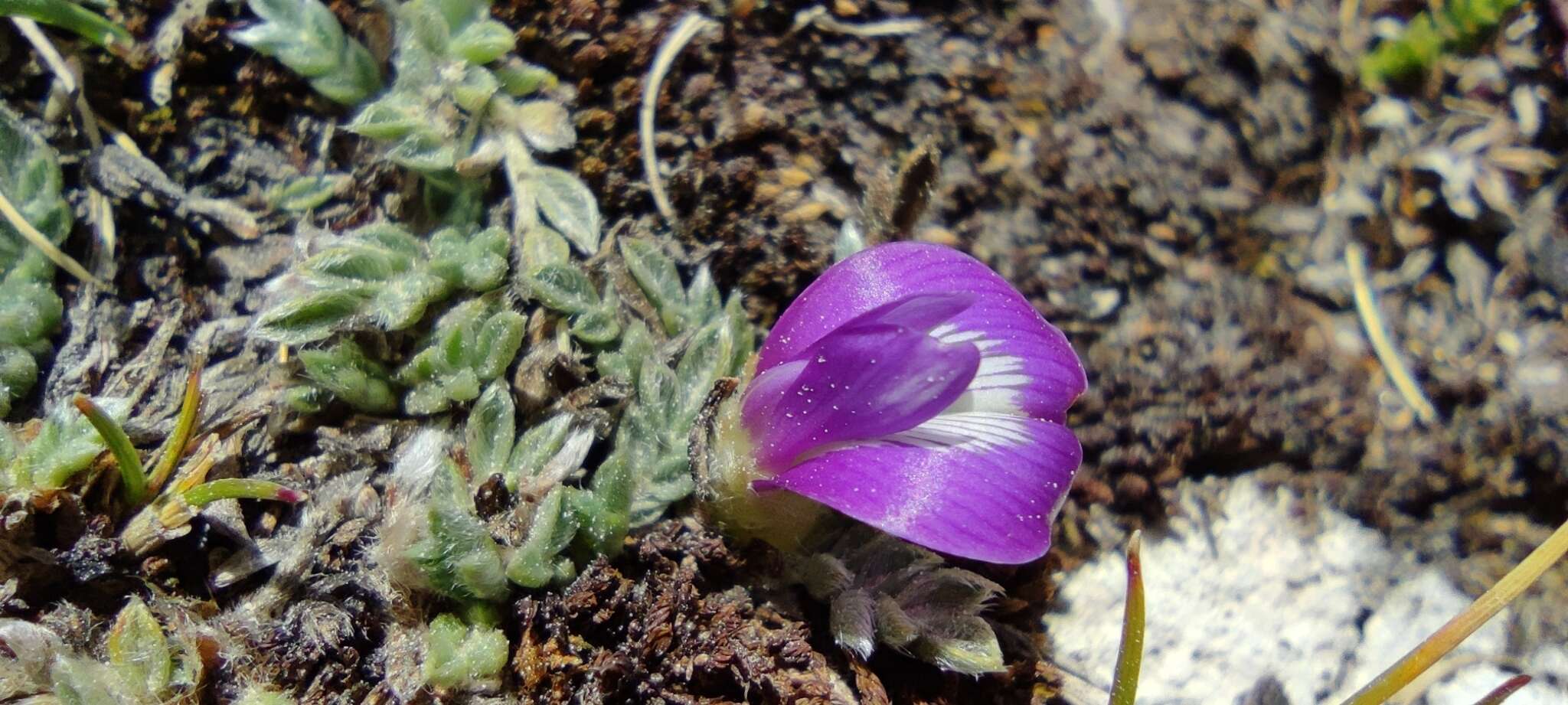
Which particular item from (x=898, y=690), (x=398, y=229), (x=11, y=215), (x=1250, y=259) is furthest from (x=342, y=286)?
(x=1250, y=259)

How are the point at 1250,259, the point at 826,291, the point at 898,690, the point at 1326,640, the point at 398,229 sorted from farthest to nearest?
the point at 1250,259 → the point at 1326,640 → the point at 398,229 → the point at 898,690 → the point at 826,291

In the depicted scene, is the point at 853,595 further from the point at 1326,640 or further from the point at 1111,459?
the point at 1326,640

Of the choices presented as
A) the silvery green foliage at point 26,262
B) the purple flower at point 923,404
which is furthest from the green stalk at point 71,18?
the purple flower at point 923,404

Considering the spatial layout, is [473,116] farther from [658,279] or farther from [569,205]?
[658,279]

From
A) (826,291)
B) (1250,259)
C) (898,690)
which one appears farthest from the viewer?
(1250,259)

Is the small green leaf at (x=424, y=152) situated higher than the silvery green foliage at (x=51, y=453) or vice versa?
the small green leaf at (x=424, y=152)

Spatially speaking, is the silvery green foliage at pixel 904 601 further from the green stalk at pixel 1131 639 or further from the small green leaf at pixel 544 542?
the small green leaf at pixel 544 542
